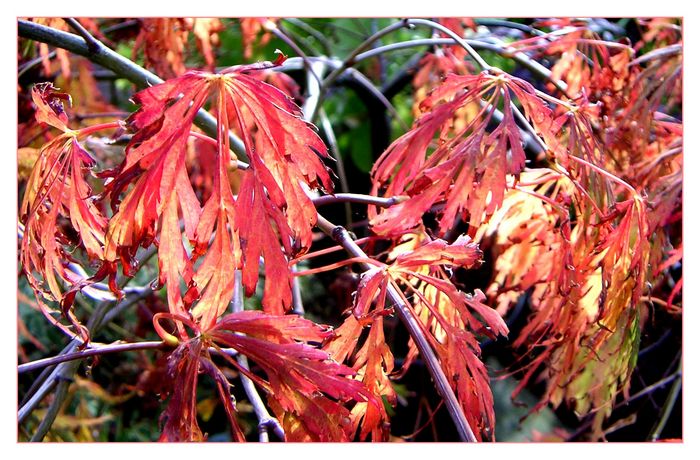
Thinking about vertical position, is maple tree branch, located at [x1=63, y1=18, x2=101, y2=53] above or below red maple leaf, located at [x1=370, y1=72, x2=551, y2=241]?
above

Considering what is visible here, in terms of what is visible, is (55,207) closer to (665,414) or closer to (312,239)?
(312,239)

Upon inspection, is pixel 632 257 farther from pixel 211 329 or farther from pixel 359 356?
pixel 211 329

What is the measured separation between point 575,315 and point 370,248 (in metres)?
0.19

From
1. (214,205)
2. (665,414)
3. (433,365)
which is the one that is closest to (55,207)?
(214,205)

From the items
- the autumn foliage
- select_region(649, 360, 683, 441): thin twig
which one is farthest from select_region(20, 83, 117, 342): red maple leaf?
select_region(649, 360, 683, 441): thin twig

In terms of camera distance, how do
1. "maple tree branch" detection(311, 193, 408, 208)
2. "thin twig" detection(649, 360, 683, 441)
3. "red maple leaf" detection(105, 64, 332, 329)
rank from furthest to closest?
"thin twig" detection(649, 360, 683, 441)
"maple tree branch" detection(311, 193, 408, 208)
"red maple leaf" detection(105, 64, 332, 329)

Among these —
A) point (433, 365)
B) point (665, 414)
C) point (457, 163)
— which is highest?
point (457, 163)

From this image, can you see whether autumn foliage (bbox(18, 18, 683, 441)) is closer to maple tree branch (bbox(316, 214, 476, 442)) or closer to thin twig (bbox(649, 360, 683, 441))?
maple tree branch (bbox(316, 214, 476, 442))

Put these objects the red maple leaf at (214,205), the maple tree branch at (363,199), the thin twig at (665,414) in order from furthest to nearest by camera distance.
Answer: the thin twig at (665,414) < the maple tree branch at (363,199) < the red maple leaf at (214,205)

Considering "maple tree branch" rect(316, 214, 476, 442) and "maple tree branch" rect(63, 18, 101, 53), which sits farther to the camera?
"maple tree branch" rect(63, 18, 101, 53)

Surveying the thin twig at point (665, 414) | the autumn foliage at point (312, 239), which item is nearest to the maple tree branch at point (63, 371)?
the autumn foliage at point (312, 239)

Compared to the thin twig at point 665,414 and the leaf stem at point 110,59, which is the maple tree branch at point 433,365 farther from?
the thin twig at point 665,414

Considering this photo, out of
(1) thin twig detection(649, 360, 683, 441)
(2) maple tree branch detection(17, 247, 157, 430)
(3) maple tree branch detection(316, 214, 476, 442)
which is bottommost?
(1) thin twig detection(649, 360, 683, 441)

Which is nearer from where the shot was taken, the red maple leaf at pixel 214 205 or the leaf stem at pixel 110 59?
the red maple leaf at pixel 214 205
